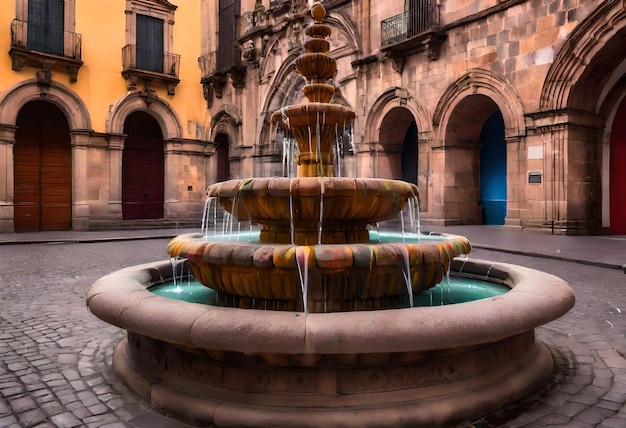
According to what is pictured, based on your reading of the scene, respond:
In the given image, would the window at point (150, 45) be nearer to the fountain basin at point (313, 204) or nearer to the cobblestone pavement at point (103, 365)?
the cobblestone pavement at point (103, 365)

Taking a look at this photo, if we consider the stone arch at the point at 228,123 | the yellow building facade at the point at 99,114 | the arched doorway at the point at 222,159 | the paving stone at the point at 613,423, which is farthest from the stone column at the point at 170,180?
the paving stone at the point at 613,423

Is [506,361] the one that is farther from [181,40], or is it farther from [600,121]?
[181,40]

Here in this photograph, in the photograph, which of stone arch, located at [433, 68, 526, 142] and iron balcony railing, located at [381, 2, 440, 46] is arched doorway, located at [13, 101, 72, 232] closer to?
iron balcony railing, located at [381, 2, 440, 46]

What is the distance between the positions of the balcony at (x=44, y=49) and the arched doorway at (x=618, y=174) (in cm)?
1948

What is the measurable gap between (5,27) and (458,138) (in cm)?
1715

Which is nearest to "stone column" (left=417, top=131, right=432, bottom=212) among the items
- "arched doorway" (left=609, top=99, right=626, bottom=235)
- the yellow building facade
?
"arched doorway" (left=609, top=99, right=626, bottom=235)

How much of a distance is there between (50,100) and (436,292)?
61.4 ft

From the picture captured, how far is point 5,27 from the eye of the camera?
A: 17.4m

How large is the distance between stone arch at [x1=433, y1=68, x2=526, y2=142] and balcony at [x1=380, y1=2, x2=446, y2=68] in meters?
1.56

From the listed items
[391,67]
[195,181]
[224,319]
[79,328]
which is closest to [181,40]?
[195,181]

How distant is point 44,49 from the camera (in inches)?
715

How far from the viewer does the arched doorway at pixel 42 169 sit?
18953 millimetres

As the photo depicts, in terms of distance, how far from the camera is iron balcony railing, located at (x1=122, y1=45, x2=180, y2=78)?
20.5m

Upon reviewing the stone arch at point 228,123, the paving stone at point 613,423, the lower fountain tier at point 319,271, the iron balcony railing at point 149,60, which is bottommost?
the paving stone at point 613,423
